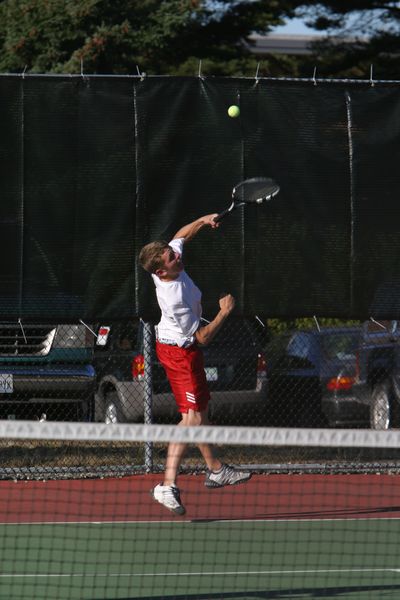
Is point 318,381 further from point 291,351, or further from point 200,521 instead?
point 200,521

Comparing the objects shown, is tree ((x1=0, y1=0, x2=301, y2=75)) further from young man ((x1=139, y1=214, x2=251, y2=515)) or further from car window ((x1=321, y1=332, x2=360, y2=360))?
young man ((x1=139, y1=214, x2=251, y2=515))

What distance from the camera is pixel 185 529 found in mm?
7574

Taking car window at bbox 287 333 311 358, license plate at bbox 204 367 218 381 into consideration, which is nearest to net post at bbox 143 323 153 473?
license plate at bbox 204 367 218 381

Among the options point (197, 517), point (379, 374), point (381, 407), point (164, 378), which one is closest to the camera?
point (197, 517)

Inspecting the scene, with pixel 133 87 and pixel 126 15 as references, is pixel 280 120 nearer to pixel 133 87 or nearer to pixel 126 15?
pixel 133 87

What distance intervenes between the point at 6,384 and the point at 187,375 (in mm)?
3253

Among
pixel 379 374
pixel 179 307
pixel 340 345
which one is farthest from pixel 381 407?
pixel 179 307

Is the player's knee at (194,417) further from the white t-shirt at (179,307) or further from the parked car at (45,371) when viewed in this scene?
the parked car at (45,371)

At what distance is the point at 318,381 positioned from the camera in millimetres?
12672

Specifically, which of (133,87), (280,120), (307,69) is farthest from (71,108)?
(307,69)

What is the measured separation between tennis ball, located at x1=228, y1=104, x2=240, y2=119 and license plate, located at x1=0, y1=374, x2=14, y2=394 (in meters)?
2.71

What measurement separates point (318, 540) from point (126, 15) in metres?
13.2

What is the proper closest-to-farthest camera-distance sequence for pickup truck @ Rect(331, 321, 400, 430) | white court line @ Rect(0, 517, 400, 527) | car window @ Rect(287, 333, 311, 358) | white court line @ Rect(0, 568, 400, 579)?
1. white court line @ Rect(0, 568, 400, 579)
2. white court line @ Rect(0, 517, 400, 527)
3. pickup truck @ Rect(331, 321, 400, 430)
4. car window @ Rect(287, 333, 311, 358)

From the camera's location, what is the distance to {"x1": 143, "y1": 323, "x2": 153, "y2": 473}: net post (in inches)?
376
